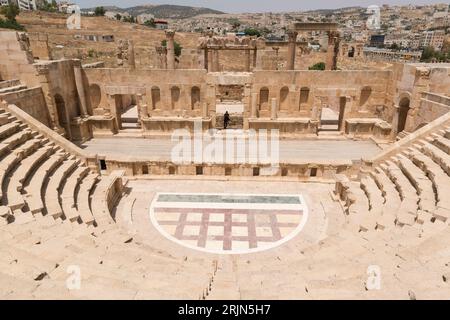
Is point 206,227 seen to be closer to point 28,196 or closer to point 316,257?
point 316,257

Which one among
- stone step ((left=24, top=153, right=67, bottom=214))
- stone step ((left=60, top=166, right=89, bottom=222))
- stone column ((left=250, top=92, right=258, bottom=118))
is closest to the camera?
stone step ((left=24, top=153, right=67, bottom=214))

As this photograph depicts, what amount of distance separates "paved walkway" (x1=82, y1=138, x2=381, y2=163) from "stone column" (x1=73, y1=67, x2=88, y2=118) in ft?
7.38

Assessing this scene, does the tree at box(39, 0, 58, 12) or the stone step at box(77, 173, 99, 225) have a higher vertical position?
the tree at box(39, 0, 58, 12)

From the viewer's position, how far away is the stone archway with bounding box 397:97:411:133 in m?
17.4

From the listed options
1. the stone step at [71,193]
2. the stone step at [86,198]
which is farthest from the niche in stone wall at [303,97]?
the stone step at [71,193]

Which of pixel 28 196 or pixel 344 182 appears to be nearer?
pixel 28 196

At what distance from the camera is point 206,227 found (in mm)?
11305

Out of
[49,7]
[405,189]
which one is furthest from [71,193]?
[49,7]

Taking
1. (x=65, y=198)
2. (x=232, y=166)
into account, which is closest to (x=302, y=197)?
(x=232, y=166)

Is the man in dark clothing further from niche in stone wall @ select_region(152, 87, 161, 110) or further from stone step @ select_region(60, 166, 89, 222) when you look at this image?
stone step @ select_region(60, 166, 89, 222)

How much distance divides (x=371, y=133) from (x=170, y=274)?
17.0 meters

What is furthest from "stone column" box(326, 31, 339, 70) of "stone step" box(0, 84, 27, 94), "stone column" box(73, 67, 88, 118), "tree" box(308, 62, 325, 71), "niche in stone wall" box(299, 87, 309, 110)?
"stone step" box(0, 84, 27, 94)

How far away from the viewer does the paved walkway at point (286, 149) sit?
1600 cm

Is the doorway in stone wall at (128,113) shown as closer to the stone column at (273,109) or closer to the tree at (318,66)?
the stone column at (273,109)
